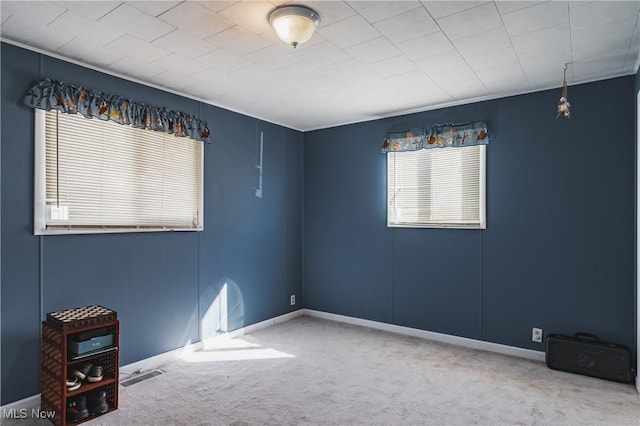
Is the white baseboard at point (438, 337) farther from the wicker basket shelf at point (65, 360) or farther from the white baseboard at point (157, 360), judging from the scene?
the wicker basket shelf at point (65, 360)

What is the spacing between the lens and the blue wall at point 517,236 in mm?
3391

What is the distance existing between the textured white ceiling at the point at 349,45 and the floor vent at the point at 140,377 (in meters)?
2.49

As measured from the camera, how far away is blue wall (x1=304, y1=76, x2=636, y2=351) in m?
3.39

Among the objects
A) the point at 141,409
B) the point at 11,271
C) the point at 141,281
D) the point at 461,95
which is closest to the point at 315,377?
the point at 141,409

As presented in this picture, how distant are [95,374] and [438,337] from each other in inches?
125

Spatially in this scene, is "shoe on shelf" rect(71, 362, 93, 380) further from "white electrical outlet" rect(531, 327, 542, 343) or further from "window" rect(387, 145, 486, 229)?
Answer: "white electrical outlet" rect(531, 327, 542, 343)

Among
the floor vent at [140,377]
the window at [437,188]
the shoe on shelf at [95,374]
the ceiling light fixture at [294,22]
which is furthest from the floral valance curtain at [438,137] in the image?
the shoe on shelf at [95,374]

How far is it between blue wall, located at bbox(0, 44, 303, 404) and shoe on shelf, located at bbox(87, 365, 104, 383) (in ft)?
1.52

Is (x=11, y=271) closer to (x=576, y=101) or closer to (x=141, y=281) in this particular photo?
(x=141, y=281)

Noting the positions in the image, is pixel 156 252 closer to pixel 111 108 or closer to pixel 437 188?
pixel 111 108

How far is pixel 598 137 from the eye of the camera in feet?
11.3

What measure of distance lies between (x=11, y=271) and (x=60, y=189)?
645 mm

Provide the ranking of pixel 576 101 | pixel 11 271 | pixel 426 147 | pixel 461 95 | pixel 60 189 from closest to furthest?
pixel 11 271, pixel 60 189, pixel 576 101, pixel 461 95, pixel 426 147

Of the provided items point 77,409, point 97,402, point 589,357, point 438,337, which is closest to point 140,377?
point 97,402
